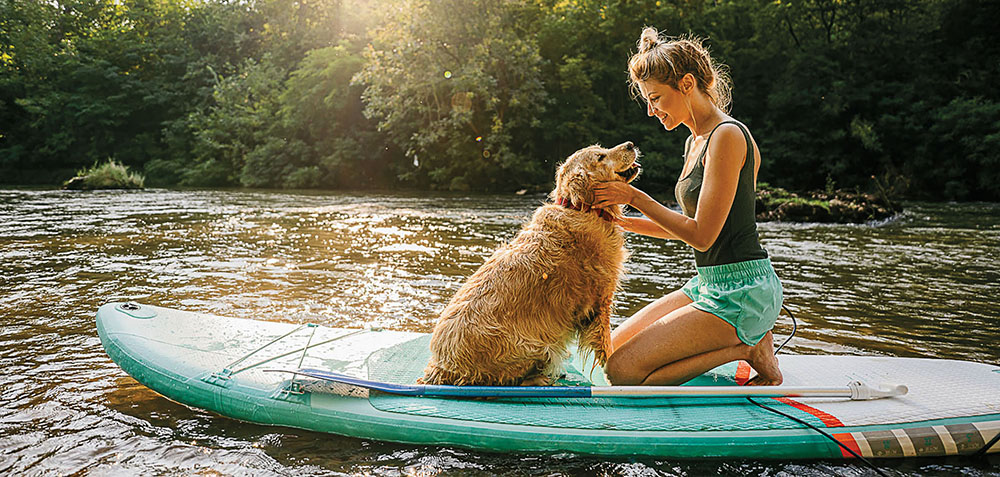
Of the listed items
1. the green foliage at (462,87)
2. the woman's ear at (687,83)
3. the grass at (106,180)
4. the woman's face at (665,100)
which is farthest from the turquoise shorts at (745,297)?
the grass at (106,180)

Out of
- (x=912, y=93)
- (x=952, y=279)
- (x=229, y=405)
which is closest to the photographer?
(x=229, y=405)

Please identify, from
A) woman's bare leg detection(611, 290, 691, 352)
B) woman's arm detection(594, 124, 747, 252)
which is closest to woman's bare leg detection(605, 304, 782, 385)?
woman's bare leg detection(611, 290, 691, 352)

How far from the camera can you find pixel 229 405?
3.45m

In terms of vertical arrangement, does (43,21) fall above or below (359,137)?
above

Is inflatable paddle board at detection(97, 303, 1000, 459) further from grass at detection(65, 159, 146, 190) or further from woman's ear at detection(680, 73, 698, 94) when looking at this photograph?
grass at detection(65, 159, 146, 190)

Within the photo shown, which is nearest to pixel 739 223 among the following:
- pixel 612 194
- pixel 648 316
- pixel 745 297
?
pixel 745 297

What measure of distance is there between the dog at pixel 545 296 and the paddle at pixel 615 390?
0.35 ft

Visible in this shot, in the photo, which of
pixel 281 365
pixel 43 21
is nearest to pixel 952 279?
pixel 281 365

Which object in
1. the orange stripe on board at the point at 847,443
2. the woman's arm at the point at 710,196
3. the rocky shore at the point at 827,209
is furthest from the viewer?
the rocky shore at the point at 827,209

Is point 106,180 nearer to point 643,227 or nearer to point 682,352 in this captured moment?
point 643,227

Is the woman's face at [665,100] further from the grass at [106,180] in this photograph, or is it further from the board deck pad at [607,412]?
the grass at [106,180]

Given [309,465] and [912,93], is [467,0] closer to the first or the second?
[912,93]

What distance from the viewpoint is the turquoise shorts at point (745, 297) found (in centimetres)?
328

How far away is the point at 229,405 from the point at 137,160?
42.3 meters
